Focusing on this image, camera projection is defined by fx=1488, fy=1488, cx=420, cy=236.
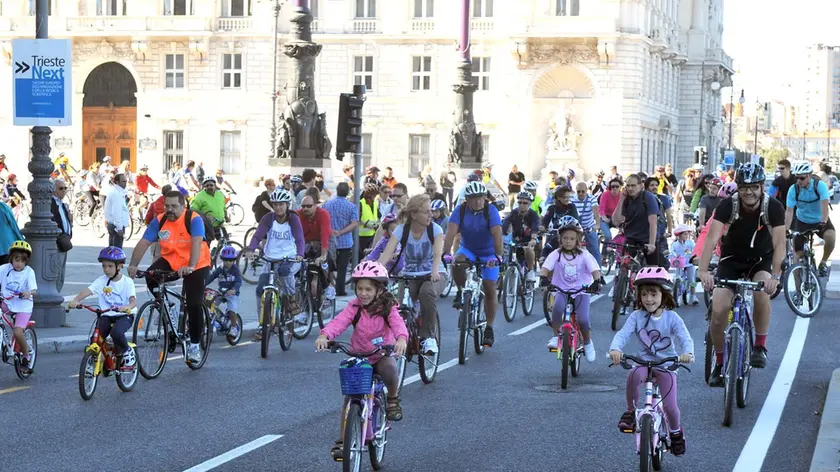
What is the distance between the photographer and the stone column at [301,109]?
2981 cm

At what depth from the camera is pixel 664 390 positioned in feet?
27.6

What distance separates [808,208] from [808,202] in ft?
0.25

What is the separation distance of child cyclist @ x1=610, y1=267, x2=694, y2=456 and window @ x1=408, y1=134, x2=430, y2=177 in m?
54.3

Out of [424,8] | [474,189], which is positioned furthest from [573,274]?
[424,8]

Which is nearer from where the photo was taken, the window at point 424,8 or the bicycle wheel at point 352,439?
the bicycle wheel at point 352,439

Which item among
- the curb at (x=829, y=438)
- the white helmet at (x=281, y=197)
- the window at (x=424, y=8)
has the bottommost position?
the curb at (x=829, y=438)

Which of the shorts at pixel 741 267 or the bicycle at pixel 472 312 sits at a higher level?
the shorts at pixel 741 267

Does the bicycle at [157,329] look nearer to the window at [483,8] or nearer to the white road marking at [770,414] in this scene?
the white road marking at [770,414]

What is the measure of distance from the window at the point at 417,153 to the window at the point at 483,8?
5574 millimetres

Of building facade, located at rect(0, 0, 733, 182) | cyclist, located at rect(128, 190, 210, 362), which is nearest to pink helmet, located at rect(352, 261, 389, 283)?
cyclist, located at rect(128, 190, 210, 362)

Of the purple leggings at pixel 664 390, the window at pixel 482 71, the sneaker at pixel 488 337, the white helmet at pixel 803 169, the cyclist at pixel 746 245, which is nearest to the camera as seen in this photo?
the purple leggings at pixel 664 390

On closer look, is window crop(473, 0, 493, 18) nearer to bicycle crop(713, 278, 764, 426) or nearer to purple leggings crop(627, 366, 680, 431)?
bicycle crop(713, 278, 764, 426)

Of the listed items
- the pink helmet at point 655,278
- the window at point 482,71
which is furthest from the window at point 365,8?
the pink helmet at point 655,278

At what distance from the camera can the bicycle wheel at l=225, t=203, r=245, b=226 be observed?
122ft
